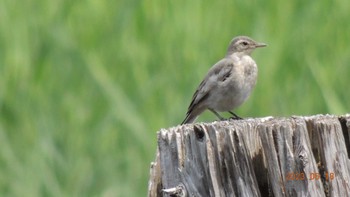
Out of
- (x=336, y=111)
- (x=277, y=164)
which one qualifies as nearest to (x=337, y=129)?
(x=277, y=164)

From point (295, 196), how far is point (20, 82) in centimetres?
560

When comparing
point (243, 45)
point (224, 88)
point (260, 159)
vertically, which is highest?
point (243, 45)

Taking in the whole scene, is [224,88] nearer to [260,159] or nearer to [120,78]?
[120,78]

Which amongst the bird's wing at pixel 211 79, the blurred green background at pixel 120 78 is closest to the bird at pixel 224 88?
the bird's wing at pixel 211 79

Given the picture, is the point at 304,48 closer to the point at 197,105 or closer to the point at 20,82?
the point at 197,105

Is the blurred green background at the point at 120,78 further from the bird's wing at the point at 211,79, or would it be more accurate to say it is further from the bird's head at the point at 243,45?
the bird's wing at the point at 211,79

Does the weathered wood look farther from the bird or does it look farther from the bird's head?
the bird's head

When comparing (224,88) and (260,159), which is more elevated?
(224,88)

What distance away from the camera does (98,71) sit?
10273 millimetres

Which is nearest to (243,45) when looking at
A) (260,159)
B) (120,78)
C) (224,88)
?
(224,88)

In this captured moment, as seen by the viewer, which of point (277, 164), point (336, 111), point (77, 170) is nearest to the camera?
point (277, 164)

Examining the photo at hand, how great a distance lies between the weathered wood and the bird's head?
4508 mm

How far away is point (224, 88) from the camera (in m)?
9.64

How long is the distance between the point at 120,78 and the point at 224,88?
54.0 inches
